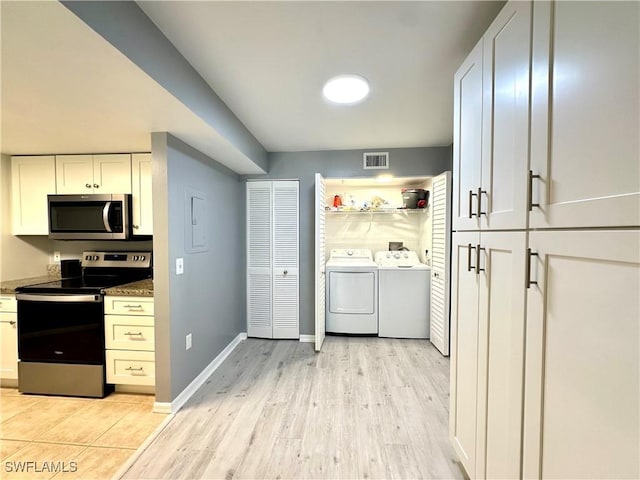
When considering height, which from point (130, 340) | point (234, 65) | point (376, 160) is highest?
point (234, 65)

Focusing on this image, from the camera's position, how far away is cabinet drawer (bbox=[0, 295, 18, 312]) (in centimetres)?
227

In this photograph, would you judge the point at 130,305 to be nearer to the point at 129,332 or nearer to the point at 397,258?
the point at 129,332

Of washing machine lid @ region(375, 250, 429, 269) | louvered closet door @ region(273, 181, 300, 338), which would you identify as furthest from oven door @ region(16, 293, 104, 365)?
washing machine lid @ region(375, 250, 429, 269)

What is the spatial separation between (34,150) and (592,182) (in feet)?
12.2

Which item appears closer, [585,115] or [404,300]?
[585,115]

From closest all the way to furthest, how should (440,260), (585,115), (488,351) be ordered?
(585,115) → (488,351) → (440,260)

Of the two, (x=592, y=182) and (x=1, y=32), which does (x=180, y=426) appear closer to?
(x=1, y=32)

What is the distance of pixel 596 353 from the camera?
0.70 meters

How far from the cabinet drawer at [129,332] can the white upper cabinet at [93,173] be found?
113cm

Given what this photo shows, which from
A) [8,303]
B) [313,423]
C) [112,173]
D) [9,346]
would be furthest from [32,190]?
[313,423]

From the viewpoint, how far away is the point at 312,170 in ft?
10.9

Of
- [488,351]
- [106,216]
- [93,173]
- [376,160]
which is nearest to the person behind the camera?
[488,351]

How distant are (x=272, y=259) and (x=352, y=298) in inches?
43.0

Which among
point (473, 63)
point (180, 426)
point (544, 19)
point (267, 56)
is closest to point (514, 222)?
point (544, 19)
